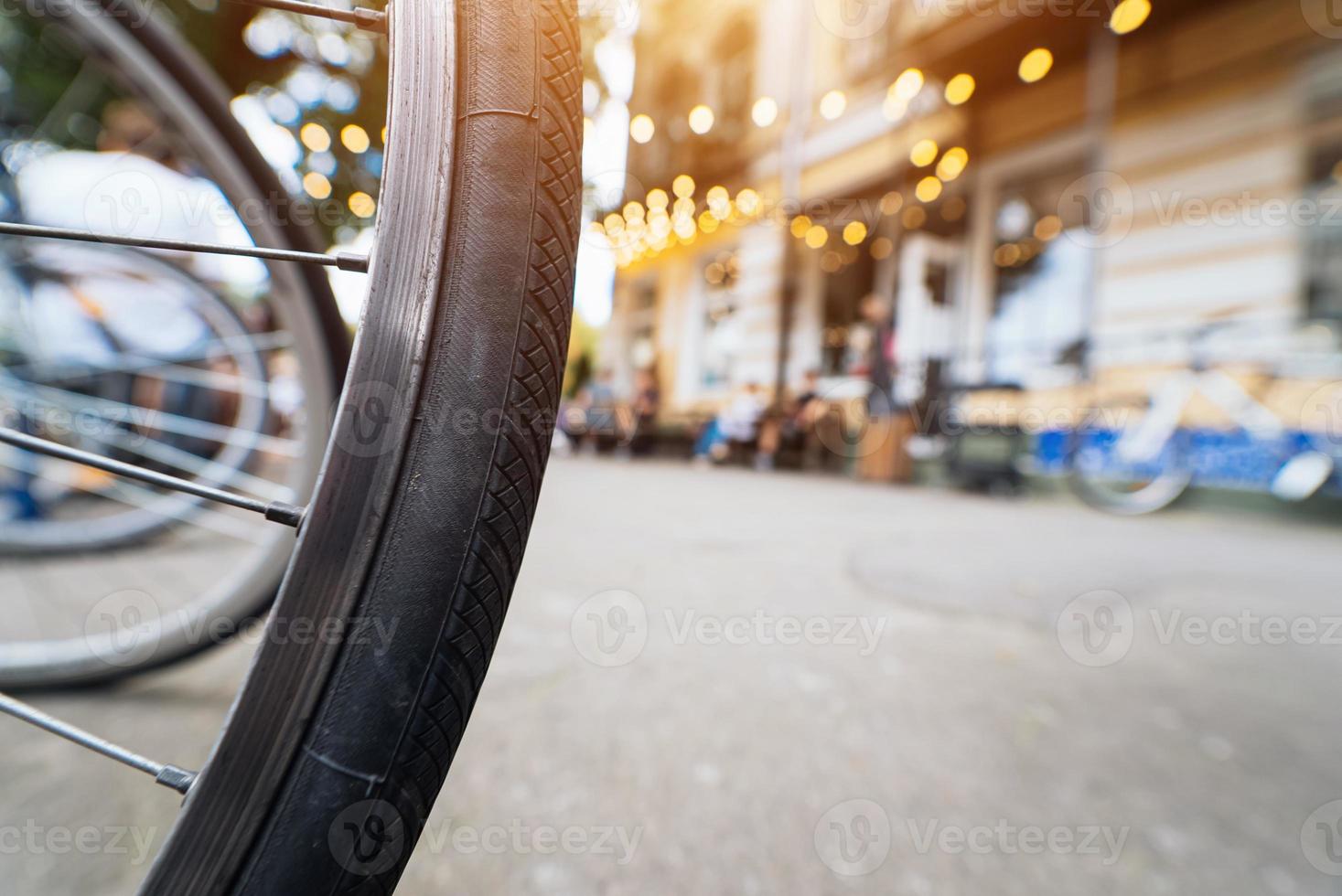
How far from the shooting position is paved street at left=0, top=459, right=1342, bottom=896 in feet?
1.92

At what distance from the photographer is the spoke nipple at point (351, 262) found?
12.4 inches

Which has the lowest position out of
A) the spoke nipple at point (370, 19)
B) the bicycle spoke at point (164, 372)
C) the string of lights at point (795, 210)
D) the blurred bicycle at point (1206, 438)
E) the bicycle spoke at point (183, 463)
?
the bicycle spoke at point (183, 463)

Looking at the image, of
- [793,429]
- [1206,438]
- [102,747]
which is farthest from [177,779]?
[793,429]

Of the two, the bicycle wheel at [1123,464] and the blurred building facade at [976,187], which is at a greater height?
the blurred building facade at [976,187]

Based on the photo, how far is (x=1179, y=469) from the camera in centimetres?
371

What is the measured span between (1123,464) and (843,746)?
4160 millimetres

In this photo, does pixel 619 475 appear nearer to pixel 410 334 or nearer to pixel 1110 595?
pixel 1110 595

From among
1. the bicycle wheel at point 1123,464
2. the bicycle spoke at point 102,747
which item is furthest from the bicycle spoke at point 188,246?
the bicycle wheel at point 1123,464

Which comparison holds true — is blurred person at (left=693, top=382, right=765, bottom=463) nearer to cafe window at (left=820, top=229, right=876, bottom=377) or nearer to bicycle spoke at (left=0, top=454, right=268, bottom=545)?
cafe window at (left=820, top=229, right=876, bottom=377)

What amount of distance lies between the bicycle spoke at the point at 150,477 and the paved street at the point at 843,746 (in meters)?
0.42

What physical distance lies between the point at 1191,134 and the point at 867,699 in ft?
17.7

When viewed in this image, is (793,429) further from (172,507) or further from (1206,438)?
(172,507)

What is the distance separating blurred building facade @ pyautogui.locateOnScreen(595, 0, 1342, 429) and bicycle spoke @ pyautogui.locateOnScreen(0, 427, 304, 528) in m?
4.97

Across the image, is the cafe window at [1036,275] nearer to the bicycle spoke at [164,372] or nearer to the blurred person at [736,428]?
the blurred person at [736,428]
